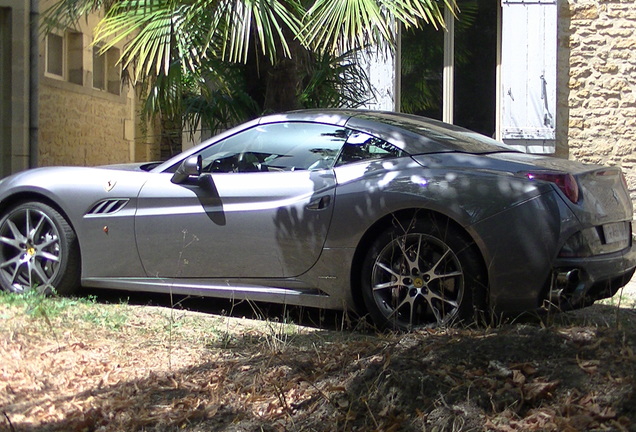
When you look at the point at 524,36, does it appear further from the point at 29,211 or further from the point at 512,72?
the point at 29,211

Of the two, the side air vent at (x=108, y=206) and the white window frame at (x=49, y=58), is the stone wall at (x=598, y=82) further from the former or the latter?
the white window frame at (x=49, y=58)

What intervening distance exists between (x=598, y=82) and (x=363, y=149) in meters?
6.30

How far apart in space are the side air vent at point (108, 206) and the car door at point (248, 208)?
15 cm

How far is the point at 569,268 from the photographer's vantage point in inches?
193

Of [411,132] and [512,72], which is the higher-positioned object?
[512,72]

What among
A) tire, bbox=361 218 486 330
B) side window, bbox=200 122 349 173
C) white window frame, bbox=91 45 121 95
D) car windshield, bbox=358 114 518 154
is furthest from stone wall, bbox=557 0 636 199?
white window frame, bbox=91 45 121 95

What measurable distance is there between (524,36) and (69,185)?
6327mm

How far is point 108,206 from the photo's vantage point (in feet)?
19.9

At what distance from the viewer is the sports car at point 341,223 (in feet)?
16.2

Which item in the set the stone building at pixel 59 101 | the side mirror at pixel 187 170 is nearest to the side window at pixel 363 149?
the side mirror at pixel 187 170

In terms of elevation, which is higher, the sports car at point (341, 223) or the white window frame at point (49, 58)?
the white window frame at point (49, 58)

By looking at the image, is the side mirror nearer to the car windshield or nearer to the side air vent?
the side air vent

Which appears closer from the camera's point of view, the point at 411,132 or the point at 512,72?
the point at 411,132

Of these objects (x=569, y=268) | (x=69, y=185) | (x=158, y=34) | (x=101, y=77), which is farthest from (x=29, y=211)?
(x=101, y=77)
